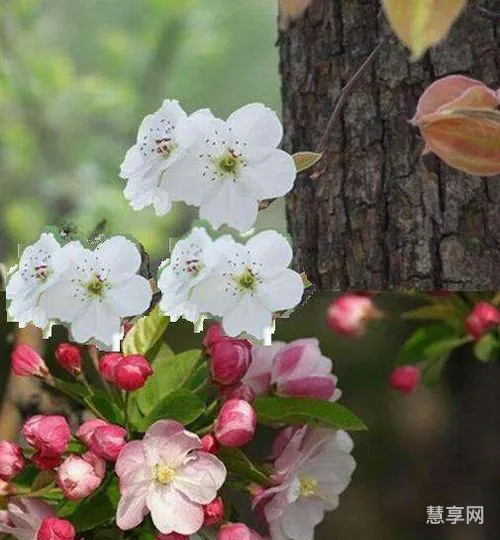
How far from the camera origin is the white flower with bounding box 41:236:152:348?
1043mm

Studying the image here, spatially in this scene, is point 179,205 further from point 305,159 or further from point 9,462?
point 9,462

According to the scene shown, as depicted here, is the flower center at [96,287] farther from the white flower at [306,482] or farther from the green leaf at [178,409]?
the white flower at [306,482]

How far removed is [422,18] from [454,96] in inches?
4.1

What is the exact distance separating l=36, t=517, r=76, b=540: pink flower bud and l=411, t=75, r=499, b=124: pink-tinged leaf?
56 centimetres

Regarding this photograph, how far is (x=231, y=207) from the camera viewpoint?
1027mm

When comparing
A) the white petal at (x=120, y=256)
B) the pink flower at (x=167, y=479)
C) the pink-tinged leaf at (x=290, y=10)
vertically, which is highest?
the pink-tinged leaf at (x=290, y=10)

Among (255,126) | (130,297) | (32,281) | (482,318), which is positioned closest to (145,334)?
(130,297)

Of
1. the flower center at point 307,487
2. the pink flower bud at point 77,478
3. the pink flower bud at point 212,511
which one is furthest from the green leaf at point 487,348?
the pink flower bud at point 77,478

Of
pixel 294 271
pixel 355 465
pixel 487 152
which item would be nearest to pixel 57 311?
pixel 294 271

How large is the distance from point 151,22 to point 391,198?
0.34 meters

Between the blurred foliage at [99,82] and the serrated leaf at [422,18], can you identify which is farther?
the blurred foliage at [99,82]

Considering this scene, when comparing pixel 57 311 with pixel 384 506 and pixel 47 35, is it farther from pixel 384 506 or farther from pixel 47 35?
pixel 384 506

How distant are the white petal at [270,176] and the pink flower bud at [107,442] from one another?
29cm

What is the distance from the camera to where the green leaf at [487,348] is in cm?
105
